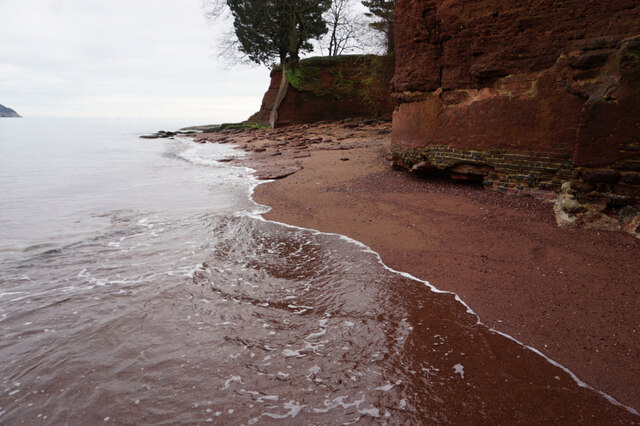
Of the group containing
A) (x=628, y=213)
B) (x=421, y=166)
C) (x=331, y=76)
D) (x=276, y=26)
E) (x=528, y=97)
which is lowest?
(x=628, y=213)

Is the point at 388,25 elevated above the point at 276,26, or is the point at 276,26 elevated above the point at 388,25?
the point at 276,26

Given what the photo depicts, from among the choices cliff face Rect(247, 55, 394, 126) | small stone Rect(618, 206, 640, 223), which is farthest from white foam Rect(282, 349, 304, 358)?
cliff face Rect(247, 55, 394, 126)

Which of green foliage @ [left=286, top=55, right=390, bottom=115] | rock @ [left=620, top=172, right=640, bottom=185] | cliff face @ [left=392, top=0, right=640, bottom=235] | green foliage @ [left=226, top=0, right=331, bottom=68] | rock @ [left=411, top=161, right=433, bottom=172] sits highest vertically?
green foliage @ [left=226, top=0, right=331, bottom=68]

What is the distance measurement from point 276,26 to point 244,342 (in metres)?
24.8

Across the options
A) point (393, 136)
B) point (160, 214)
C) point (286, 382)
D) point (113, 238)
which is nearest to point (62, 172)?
point (160, 214)

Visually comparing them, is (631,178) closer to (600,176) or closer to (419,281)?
(600,176)

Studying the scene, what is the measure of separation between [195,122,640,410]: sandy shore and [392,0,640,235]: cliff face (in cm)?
41

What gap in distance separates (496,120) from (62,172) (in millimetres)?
13031

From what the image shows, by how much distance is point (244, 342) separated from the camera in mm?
2564

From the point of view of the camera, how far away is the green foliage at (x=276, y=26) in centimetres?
2189

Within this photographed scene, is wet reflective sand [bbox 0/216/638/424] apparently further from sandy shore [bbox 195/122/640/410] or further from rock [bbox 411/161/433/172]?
rock [bbox 411/161/433/172]

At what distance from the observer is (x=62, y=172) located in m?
12.0

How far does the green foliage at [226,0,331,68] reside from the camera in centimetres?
2189

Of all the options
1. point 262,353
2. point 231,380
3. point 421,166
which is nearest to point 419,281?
point 262,353
